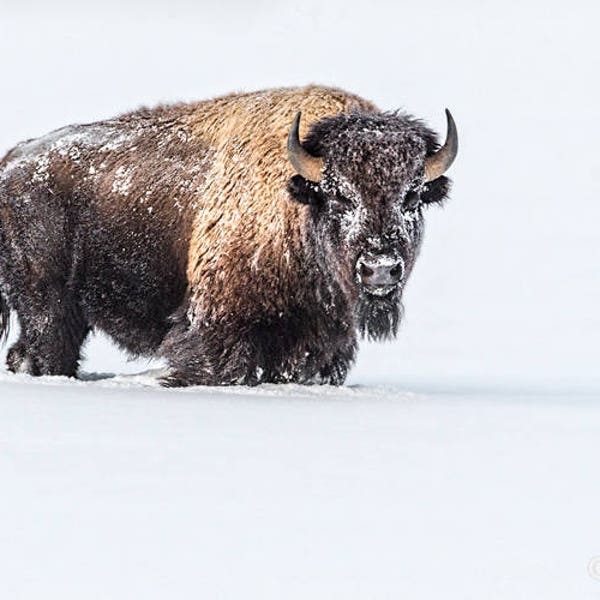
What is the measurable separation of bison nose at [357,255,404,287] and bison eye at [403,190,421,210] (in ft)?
1.86

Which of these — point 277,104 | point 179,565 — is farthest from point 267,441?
point 277,104

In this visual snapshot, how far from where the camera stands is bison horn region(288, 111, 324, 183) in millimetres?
8977

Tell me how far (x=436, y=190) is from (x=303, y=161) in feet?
3.19

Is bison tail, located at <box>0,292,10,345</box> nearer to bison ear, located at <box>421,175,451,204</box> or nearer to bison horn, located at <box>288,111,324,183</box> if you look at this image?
bison horn, located at <box>288,111,324,183</box>

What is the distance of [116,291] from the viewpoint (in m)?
10.2

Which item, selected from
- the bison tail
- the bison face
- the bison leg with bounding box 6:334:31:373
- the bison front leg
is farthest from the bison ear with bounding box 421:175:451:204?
the bison tail

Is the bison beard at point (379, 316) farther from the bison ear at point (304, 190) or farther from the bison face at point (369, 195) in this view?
the bison ear at point (304, 190)

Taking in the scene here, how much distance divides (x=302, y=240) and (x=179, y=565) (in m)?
5.20

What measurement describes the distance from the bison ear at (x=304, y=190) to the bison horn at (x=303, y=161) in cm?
5

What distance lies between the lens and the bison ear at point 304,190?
9.10 m

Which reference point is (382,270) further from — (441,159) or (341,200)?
(441,159)

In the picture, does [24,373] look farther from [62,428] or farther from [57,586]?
[57,586]

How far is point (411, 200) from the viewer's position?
9016 millimetres

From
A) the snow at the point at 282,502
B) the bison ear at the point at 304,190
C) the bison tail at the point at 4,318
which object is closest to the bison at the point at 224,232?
the bison ear at the point at 304,190
